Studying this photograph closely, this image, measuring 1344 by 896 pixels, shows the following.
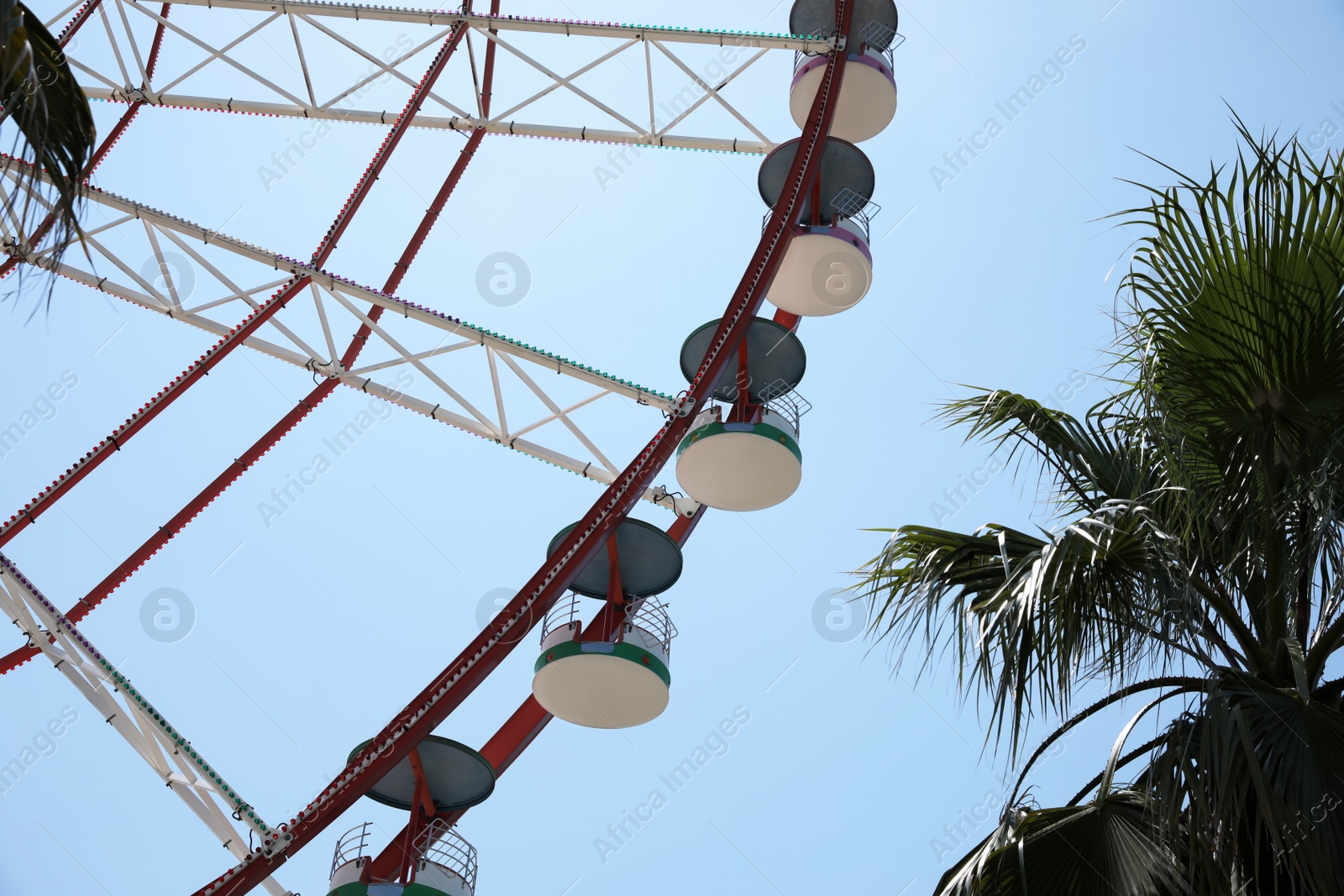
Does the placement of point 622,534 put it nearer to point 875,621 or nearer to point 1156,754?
point 875,621

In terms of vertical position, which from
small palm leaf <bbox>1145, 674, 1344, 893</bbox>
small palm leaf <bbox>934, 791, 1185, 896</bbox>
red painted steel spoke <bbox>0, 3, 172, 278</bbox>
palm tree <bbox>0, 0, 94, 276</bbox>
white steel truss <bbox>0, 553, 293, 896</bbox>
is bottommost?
white steel truss <bbox>0, 553, 293, 896</bbox>

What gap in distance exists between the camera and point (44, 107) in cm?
398

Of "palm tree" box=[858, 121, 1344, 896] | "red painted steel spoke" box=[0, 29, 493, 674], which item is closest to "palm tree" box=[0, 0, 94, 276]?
"palm tree" box=[858, 121, 1344, 896]

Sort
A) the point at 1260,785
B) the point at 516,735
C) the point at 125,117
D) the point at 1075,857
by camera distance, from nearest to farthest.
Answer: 1. the point at 1260,785
2. the point at 1075,857
3. the point at 516,735
4. the point at 125,117

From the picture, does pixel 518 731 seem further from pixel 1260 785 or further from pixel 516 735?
pixel 1260 785

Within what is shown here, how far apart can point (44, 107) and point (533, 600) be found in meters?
4.78

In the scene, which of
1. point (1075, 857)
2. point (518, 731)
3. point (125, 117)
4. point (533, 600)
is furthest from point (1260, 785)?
point (125, 117)

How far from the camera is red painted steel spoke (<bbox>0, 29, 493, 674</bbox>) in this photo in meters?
9.63

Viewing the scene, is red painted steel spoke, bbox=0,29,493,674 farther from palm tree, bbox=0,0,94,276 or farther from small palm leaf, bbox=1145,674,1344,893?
small palm leaf, bbox=1145,674,1344,893

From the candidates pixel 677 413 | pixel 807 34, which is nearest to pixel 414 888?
pixel 677 413

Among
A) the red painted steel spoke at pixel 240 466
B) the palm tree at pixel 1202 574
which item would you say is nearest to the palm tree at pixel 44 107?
the palm tree at pixel 1202 574

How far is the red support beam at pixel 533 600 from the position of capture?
753cm

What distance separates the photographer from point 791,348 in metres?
10.8

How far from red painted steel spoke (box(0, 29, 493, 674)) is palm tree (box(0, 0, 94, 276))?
18.5 feet
